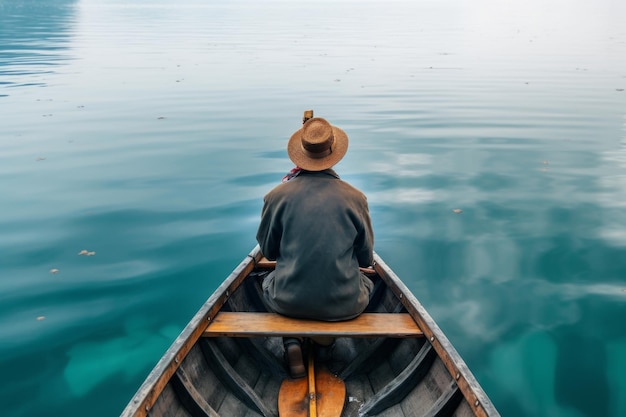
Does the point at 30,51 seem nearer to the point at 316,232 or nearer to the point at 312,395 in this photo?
the point at 316,232

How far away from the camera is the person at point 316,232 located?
4.35 m

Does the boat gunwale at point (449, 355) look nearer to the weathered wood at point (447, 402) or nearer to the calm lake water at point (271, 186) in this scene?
the weathered wood at point (447, 402)

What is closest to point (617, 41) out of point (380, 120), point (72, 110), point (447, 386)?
point (380, 120)

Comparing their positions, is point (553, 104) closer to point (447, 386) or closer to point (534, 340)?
point (534, 340)

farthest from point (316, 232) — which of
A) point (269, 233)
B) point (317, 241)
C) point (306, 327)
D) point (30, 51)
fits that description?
point (30, 51)

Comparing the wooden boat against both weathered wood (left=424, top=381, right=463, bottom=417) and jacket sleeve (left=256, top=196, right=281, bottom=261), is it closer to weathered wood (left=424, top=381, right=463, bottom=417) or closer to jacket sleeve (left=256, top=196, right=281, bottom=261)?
weathered wood (left=424, top=381, right=463, bottom=417)

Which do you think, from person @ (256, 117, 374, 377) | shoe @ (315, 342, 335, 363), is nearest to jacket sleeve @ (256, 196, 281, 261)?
person @ (256, 117, 374, 377)

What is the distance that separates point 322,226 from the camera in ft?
14.3

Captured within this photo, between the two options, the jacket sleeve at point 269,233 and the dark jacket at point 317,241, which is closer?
the dark jacket at point 317,241

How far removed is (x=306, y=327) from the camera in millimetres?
4590

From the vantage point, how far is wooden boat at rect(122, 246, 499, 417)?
418cm

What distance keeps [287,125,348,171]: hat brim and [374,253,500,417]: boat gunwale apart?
5.09 ft

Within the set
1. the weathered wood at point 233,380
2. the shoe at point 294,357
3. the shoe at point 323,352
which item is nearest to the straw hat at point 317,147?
the shoe at point 294,357

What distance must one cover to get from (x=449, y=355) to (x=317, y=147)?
1.89m
